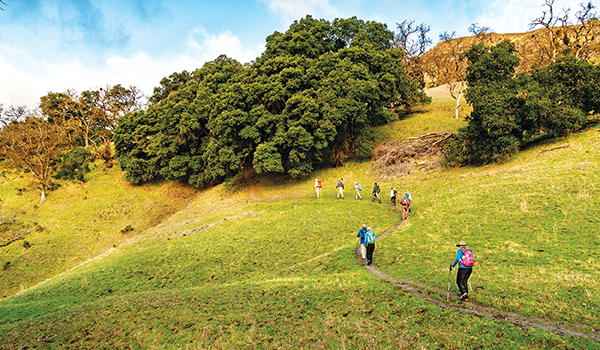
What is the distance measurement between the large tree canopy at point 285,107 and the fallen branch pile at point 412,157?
452 centimetres

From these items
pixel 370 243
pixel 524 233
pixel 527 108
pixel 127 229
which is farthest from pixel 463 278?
pixel 127 229

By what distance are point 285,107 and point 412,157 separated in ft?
60.3

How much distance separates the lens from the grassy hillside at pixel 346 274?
9.66 meters

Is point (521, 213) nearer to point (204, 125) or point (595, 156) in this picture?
point (595, 156)

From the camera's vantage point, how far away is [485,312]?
992 cm

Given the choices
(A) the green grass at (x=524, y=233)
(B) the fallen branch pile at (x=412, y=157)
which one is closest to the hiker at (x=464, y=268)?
(A) the green grass at (x=524, y=233)

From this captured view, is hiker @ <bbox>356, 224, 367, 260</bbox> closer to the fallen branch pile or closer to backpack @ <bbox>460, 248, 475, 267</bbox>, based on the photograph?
backpack @ <bbox>460, 248, 475, 267</bbox>

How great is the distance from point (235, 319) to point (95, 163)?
216 ft

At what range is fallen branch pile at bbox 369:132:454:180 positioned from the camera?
121ft

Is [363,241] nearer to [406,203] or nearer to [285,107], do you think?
[406,203]

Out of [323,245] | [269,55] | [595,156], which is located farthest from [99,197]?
[595,156]

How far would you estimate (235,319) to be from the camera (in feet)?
37.1

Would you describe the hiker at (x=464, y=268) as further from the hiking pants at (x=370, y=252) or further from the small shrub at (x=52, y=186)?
the small shrub at (x=52, y=186)

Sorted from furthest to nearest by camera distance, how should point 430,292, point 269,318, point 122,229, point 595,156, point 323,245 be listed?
point 122,229 → point 595,156 → point 323,245 → point 430,292 → point 269,318
